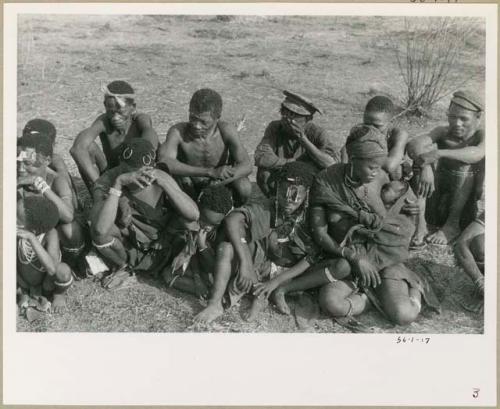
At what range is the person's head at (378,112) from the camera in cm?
544

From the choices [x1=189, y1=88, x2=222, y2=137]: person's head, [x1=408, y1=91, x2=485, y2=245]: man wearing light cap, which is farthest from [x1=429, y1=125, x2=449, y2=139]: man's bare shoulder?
[x1=189, y1=88, x2=222, y2=137]: person's head

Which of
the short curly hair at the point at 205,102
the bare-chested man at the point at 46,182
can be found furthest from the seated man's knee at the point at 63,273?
the short curly hair at the point at 205,102

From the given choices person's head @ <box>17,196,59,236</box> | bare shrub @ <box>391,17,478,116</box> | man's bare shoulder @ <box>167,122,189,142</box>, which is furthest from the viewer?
bare shrub @ <box>391,17,478,116</box>

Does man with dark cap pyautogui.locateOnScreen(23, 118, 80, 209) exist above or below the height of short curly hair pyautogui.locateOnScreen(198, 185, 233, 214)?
above

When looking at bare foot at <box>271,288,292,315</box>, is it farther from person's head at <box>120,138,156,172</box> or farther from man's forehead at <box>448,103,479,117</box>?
man's forehead at <box>448,103,479,117</box>

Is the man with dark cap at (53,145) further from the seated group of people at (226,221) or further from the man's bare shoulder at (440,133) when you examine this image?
the man's bare shoulder at (440,133)

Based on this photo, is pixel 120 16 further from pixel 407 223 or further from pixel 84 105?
pixel 407 223

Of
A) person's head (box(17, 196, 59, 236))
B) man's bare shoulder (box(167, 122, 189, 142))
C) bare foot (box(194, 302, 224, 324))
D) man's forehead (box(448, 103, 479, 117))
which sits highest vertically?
man's forehead (box(448, 103, 479, 117))

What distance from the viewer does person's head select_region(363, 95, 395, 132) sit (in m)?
5.44

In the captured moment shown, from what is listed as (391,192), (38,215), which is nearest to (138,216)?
(38,215)

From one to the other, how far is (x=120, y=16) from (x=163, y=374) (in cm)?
312

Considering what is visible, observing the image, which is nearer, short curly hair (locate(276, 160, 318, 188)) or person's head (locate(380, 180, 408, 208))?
short curly hair (locate(276, 160, 318, 188))

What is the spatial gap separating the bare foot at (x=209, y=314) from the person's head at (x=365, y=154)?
1.34 metres

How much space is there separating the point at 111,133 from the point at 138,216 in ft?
2.78
